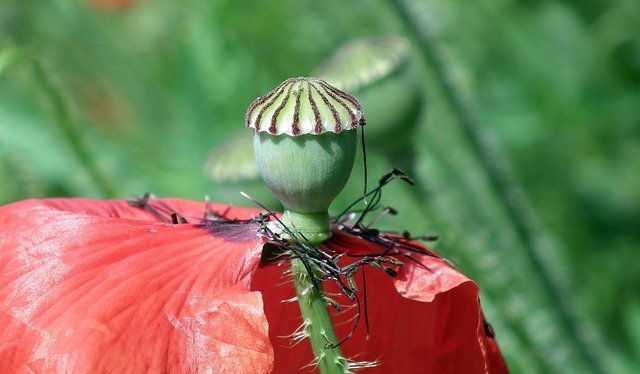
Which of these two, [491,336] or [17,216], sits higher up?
[17,216]

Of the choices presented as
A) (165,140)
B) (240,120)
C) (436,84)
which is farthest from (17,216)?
(165,140)

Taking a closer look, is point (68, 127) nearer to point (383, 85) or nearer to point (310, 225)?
Answer: point (383, 85)

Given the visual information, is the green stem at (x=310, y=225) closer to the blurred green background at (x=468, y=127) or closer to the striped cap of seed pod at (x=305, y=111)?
the striped cap of seed pod at (x=305, y=111)

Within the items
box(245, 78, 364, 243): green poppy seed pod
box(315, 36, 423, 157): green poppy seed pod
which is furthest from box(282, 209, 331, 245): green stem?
box(315, 36, 423, 157): green poppy seed pod

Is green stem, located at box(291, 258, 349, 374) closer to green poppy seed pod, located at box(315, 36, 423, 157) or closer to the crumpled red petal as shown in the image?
the crumpled red petal

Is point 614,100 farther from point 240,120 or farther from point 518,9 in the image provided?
point 240,120

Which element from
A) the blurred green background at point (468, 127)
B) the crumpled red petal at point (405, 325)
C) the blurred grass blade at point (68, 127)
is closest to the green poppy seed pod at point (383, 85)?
the blurred green background at point (468, 127)

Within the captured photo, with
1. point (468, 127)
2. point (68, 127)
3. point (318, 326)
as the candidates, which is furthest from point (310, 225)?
point (468, 127)
